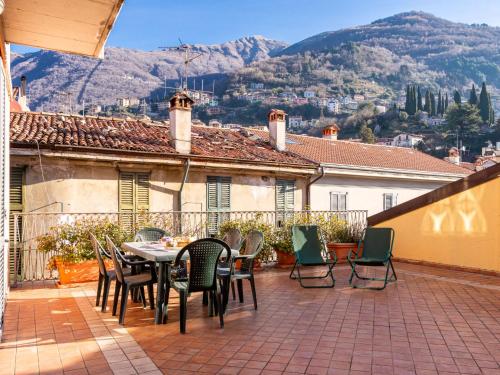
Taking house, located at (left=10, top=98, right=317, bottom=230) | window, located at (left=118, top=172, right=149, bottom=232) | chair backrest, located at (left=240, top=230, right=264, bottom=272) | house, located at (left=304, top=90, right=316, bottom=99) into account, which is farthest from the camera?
house, located at (left=304, top=90, right=316, bottom=99)

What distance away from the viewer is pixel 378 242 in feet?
26.9

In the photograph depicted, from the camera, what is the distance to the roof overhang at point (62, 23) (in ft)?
15.6

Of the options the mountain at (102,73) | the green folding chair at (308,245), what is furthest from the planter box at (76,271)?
the mountain at (102,73)

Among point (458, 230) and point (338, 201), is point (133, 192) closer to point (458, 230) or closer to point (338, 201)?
point (458, 230)

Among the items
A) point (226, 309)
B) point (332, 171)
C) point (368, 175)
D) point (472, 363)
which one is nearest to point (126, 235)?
point (226, 309)

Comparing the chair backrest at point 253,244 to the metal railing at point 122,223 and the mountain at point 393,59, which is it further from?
the mountain at point 393,59

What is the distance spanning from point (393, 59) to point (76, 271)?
158237mm

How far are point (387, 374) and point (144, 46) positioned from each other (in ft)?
530

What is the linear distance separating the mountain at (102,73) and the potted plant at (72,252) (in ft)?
252

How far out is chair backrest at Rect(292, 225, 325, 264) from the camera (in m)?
8.05

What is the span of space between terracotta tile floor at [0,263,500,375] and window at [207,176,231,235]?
18.2ft

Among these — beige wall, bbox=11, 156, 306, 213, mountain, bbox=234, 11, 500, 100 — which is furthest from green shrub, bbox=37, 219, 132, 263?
mountain, bbox=234, 11, 500, 100

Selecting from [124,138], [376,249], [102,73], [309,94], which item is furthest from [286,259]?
[102,73]

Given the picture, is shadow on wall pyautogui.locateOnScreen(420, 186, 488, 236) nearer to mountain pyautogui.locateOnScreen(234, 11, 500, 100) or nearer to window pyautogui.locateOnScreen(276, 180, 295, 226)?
window pyautogui.locateOnScreen(276, 180, 295, 226)
